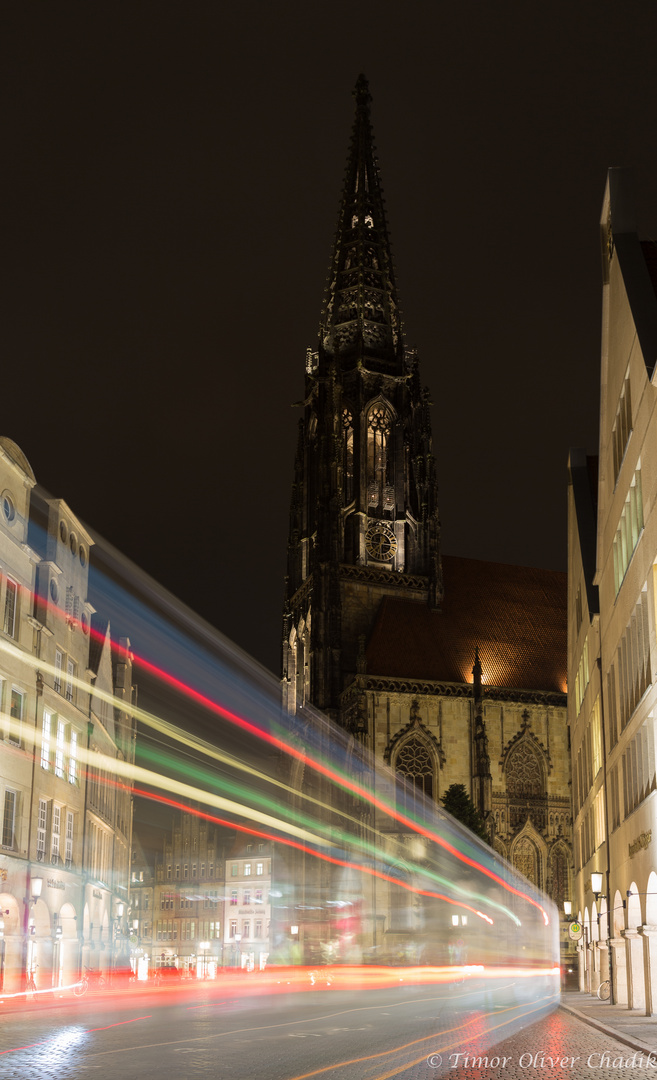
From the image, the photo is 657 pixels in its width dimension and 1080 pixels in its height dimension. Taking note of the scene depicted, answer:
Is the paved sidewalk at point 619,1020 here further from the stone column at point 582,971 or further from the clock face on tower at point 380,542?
the clock face on tower at point 380,542

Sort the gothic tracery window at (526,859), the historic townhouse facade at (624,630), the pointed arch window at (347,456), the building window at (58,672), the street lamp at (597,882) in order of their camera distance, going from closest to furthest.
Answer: the historic townhouse facade at (624,630)
the street lamp at (597,882)
the building window at (58,672)
the gothic tracery window at (526,859)
the pointed arch window at (347,456)

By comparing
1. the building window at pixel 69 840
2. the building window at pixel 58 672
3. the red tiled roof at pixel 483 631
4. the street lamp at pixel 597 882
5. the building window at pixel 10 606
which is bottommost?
the street lamp at pixel 597 882

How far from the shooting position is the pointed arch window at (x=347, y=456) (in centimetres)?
7338

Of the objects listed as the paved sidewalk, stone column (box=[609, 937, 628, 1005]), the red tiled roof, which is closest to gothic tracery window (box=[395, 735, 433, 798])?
the red tiled roof

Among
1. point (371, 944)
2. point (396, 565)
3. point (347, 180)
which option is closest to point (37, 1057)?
point (371, 944)

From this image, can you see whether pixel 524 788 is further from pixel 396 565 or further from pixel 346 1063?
pixel 346 1063

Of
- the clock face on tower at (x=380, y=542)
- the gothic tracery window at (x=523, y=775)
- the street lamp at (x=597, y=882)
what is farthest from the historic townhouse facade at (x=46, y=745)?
the clock face on tower at (x=380, y=542)

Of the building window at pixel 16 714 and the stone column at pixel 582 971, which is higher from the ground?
the building window at pixel 16 714

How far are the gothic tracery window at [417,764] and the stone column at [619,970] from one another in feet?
125

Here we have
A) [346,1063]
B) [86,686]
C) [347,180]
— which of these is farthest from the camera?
[347,180]

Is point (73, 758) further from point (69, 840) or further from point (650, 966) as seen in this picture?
point (650, 966)

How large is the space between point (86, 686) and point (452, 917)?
29081 millimetres

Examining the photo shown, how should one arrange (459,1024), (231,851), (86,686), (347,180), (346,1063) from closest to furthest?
(346,1063)
(459,1024)
(86,686)
(347,180)
(231,851)

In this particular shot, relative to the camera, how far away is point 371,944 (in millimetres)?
60312
